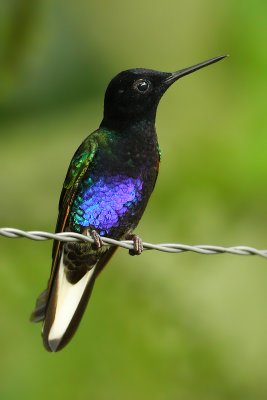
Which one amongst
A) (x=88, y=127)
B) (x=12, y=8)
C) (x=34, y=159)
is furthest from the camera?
(x=88, y=127)

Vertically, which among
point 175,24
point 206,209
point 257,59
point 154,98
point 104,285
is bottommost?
point 104,285

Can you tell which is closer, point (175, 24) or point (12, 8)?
point (12, 8)

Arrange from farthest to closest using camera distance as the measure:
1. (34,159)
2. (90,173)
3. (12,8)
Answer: (34,159)
(12,8)
(90,173)

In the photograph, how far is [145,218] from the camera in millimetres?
6777

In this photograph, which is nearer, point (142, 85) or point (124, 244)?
point (124, 244)

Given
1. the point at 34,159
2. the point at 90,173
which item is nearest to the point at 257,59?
the point at 34,159

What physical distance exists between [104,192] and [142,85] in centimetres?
63

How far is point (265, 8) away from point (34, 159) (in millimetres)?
1835

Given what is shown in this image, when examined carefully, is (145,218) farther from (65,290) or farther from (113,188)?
(113,188)

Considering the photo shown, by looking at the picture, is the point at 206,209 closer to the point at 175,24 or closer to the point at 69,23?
the point at 69,23

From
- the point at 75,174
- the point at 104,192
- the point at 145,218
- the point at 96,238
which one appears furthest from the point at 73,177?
the point at 145,218

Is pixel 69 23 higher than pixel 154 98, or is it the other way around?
pixel 69 23

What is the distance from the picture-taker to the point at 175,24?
847cm

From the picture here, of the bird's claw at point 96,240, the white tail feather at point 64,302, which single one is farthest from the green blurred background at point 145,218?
the bird's claw at point 96,240
